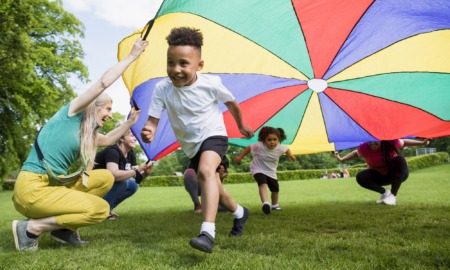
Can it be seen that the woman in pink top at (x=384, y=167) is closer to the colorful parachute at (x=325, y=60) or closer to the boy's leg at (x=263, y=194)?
the colorful parachute at (x=325, y=60)

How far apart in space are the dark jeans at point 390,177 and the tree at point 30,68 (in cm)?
1100

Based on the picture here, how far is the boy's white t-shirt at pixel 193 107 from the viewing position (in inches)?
106

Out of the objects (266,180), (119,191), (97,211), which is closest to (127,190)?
(119,191)

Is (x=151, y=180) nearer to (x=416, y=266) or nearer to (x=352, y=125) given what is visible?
(x=352, y=125)

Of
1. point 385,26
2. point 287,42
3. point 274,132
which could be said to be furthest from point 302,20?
point 274,132

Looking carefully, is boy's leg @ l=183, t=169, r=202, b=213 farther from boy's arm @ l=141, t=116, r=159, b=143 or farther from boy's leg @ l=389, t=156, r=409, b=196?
boy's leg @ l=389, t=156, r=409, b=196

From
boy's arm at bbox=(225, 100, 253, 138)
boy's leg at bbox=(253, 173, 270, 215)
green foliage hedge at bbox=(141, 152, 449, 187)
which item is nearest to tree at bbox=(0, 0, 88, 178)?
green foliage hedge at bbox=(141, 152, 449, 187)

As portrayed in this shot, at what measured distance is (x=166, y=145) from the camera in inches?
187

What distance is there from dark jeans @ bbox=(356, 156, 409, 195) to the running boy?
122 inches

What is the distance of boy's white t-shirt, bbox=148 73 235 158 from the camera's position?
2.70 m

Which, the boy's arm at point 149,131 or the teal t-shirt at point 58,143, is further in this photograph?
the teal t-shirt at point 58,143

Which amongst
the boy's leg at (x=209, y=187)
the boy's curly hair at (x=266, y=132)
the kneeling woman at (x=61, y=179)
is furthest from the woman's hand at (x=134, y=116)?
the boy's curly hair at (x=266, y=132)

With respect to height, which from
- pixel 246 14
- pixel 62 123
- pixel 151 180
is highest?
pixel 246 14

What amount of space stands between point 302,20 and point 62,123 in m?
2.70
